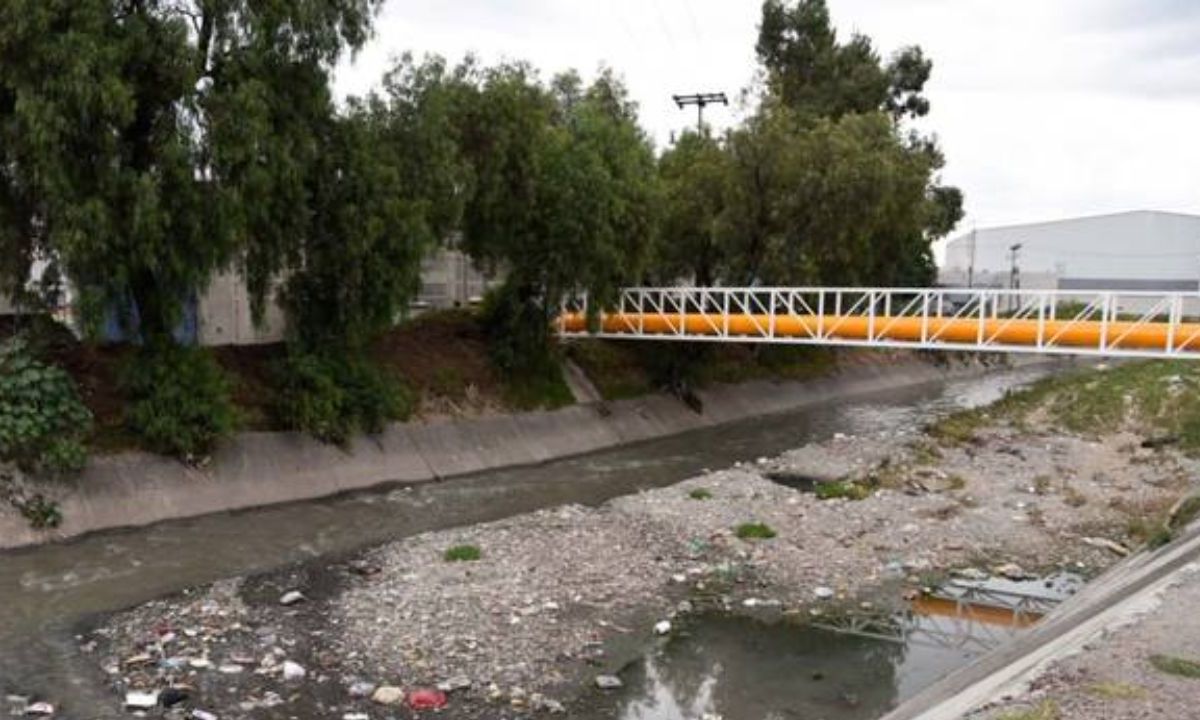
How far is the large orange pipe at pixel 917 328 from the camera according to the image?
23969 mm

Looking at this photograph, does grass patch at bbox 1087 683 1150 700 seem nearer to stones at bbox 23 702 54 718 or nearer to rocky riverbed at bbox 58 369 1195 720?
rocky riverbed at bbox 58 369 1195 720

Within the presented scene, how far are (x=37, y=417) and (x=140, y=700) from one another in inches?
405

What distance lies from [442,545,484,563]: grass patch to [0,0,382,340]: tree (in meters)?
8.24

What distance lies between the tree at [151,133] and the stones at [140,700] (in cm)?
1007

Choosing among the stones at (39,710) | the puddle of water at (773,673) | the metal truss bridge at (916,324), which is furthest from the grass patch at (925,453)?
the stones at (39,710)

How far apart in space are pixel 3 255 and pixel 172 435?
4862 mm

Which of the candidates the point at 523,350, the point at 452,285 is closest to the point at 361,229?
the point at 523,350

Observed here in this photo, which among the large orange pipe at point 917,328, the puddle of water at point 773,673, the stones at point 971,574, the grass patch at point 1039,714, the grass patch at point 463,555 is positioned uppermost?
the large orange pipe at point 917,328

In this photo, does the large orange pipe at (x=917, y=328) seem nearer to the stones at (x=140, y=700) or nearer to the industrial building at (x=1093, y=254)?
the stones at (x=140, y=700)

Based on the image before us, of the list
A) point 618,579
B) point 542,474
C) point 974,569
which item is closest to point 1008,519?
point 974,569

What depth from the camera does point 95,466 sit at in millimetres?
19922

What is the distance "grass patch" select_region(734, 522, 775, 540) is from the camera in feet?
61.5

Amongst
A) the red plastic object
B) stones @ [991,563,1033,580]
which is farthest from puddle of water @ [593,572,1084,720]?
the red plastic object

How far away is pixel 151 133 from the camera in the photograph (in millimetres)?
19219
